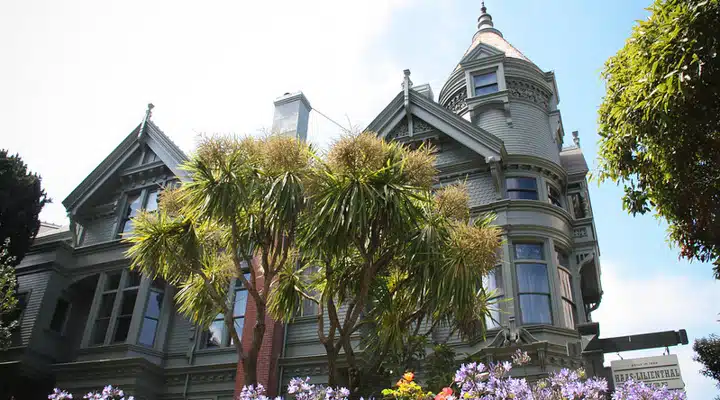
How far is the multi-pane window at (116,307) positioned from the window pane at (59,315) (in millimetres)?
2235

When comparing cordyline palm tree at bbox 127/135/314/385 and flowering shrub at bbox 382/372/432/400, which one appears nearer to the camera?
flowering shrub at bbox 382/372/432/400

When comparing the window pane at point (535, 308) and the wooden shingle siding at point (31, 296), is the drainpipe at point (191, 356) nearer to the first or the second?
the wooden shingle siding at point (31, 296)

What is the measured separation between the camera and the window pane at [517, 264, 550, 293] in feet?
54.7

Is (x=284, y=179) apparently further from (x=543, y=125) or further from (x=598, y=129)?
(x=543, y=125)

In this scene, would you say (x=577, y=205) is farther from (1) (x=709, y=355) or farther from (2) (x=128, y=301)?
(2) (x=128, y=301)

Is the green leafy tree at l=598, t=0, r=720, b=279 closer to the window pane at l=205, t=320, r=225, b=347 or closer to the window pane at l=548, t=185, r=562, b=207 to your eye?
the window pane at l=548, t=185, r=562, b=207

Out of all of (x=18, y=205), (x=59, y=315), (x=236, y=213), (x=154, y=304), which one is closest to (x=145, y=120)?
(x=18, y=205)

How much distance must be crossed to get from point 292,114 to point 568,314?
13.8 metres

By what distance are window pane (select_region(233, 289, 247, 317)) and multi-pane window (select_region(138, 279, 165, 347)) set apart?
9.24ft

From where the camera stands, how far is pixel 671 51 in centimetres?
944

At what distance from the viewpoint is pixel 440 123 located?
19.8m

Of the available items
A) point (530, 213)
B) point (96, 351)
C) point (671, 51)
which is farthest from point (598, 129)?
point (96, 351)

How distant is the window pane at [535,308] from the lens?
1616cm

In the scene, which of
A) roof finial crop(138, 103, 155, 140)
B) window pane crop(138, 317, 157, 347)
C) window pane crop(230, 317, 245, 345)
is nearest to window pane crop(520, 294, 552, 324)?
window pane crop(230, 317, 245, 345)
